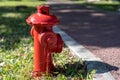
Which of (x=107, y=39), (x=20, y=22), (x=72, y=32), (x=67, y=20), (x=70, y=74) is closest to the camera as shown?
(x=70, y=74)

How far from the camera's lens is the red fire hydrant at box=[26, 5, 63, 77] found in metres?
5.44

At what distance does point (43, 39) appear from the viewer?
547 centimetres

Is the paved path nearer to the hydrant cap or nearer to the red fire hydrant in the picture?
the red fire hydrant

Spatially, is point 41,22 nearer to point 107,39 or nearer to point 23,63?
point 23,63

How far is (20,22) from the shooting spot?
11.6 meters

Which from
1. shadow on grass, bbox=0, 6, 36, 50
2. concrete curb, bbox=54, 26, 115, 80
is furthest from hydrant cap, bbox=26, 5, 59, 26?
shadow on grass, bbox=0, 6, 36, 50

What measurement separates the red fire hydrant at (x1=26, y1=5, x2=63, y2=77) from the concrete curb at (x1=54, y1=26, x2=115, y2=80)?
682mm

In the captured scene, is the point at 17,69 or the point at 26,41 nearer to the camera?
the point at 17,69

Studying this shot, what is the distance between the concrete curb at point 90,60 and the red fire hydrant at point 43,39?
26.8 inches

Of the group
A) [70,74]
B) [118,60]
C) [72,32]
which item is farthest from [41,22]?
[72,32]

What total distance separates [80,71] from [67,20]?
276 inches

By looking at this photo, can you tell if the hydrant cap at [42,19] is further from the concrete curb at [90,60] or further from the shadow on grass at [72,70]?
the concrete curb at [90,60]

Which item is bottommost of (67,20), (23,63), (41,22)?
(67,20)

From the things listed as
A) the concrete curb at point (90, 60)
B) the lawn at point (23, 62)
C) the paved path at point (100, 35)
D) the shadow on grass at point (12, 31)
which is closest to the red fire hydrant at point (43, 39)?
the lawn at point (23, 62)
